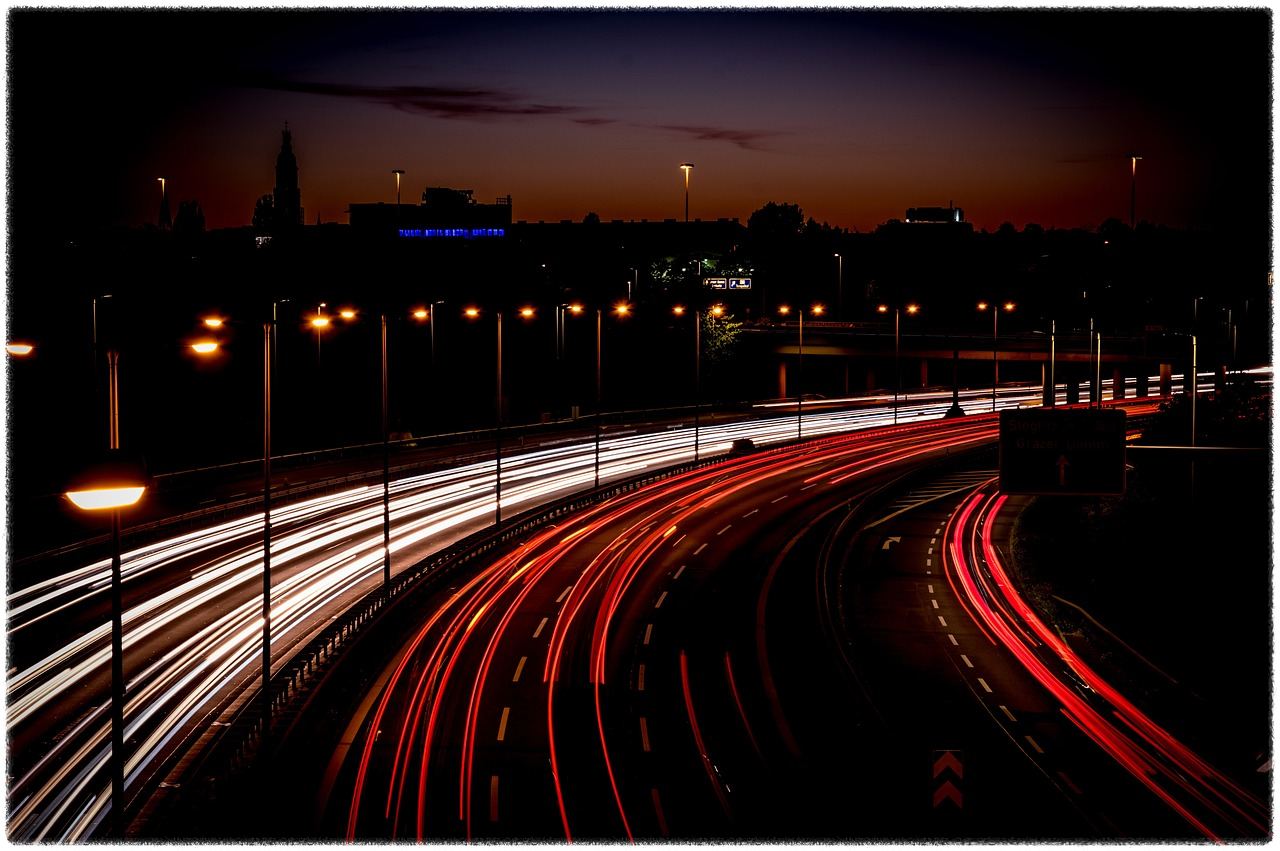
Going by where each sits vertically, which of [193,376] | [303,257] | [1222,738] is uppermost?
[303,257]

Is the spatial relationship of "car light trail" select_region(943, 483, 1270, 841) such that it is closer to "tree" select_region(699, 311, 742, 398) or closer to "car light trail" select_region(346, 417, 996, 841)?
"car light trail" select_region(346, 417, 996, 841)

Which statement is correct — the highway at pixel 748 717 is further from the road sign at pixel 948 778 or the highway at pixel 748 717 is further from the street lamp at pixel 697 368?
the street lamp at pixel 697 368

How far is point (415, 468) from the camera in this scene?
55.8 metres

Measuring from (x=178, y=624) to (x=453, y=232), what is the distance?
122588 millimetres

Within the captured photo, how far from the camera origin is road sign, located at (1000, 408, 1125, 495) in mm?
22781

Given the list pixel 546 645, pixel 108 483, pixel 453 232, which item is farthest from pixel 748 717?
pixel 453 232

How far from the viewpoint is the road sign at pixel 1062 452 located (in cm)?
2278

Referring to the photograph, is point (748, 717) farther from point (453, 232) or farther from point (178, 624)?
point (453, 232)

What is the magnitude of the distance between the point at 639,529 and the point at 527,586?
386 inches

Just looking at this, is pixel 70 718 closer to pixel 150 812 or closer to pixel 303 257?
pixel 150 812

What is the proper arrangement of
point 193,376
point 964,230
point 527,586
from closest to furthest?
point 527,586
point 193,376
point 964,230

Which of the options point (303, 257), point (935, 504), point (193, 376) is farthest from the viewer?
point (303, 257)

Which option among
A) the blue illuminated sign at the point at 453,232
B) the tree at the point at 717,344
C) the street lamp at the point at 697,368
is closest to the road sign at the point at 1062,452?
the street lamp at the point at 697,368

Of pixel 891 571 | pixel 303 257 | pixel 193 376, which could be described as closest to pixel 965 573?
pixel 891 571
